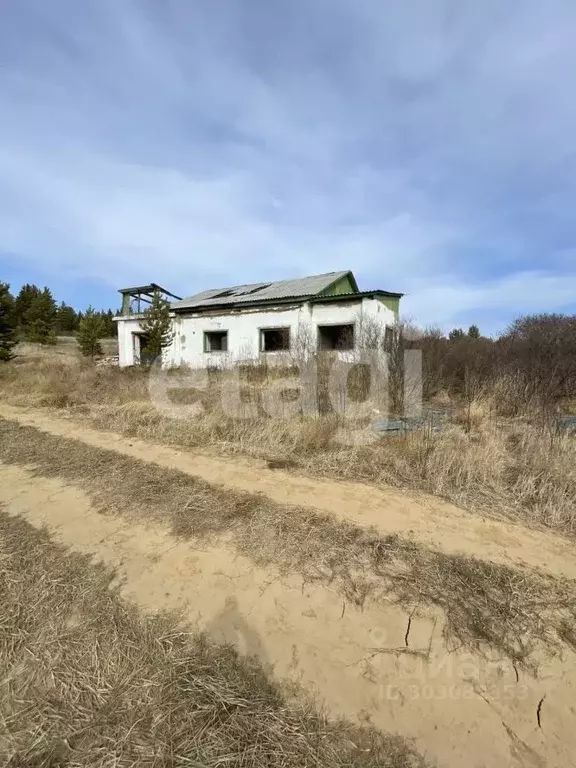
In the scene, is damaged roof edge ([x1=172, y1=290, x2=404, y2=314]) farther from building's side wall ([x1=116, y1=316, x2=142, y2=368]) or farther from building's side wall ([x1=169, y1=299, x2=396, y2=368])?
building's side wall ([x1=116, y1=316, x2=142, y2=368])

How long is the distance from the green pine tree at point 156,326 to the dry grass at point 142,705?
14652 millimetres

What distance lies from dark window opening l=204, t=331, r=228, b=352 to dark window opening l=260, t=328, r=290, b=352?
79.8 inches

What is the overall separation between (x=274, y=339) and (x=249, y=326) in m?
1.23

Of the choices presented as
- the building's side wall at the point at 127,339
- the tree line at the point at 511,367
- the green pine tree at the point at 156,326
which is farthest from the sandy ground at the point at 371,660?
the building's side wall at the point at 127,339

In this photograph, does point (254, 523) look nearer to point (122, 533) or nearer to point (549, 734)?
point (122, 533)

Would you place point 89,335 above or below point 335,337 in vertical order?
above

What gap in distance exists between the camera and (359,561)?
260 centimetres

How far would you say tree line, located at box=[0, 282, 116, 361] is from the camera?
18188 millimetres

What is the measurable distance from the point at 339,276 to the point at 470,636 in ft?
49.8

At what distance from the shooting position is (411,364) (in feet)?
28.4

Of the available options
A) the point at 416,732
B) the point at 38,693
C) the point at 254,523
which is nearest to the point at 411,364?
the point at 254,523

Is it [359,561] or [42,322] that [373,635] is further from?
[42,322]

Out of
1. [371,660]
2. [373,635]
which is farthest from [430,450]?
[371,660]

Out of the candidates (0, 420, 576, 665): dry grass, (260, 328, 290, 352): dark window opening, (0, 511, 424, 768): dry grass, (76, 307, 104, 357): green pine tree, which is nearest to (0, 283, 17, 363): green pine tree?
(76, 307, 104, 357): green pine tree
